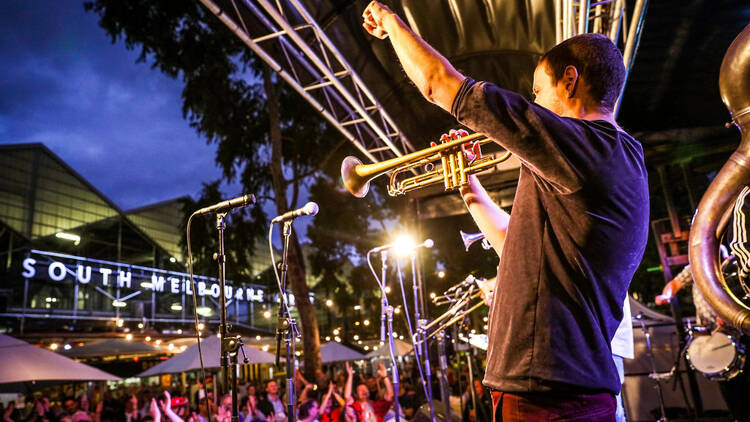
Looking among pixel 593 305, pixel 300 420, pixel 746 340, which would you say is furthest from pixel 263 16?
pixel 746 340

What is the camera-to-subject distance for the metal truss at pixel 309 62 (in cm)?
543

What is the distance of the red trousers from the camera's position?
1.20m

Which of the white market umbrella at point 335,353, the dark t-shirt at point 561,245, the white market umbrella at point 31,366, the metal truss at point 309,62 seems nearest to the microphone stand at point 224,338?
the metal truss at point 309,62

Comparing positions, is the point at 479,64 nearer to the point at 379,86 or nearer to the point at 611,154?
the point at 379,86

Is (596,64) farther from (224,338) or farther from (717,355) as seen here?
(717,355)

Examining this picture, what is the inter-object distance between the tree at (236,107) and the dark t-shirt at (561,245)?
11.2 m

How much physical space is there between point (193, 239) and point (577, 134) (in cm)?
1421

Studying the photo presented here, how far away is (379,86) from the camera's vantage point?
279 inches

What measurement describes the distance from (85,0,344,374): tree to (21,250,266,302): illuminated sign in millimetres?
6581

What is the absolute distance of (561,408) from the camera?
1.20m

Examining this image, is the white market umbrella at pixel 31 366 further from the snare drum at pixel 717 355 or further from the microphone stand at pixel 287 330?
the snare drum at pixel 717 355

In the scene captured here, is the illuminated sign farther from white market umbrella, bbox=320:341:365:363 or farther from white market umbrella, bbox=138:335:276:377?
white market umbrella, bbox=138:335:276:377

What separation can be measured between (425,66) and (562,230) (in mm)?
603

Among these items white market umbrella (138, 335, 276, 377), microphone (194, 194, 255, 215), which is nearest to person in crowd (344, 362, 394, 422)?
white market umbrella (138, 335, 276, 377)
